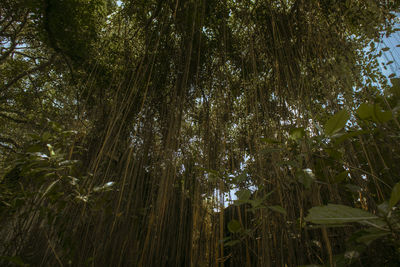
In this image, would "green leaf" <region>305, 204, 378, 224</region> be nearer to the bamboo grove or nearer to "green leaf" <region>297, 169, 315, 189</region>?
the bamboo grove

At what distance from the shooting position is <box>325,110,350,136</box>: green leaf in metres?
0.47

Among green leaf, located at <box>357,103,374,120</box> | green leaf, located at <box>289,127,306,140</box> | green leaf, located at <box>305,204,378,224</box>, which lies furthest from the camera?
green leaf, located at <box>289,127,306,140</box>

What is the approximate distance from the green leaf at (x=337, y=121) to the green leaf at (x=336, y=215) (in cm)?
22

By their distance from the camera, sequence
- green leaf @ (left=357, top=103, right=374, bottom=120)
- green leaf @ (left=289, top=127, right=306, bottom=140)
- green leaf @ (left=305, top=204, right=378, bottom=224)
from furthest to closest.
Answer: green leaf @ (left=289, top=127, right=306, bottom=140) → green leaf @ (left=357, top=103, right=374, bottom=120) → green leaf @ (left=305, top=204, right=378, bottom=224)

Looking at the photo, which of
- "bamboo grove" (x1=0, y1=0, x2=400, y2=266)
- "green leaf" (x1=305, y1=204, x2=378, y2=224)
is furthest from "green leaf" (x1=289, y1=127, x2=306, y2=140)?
"green leaf" (x1=305, y1=204, x2=378, y2=224)

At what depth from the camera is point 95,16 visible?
6.00 feet

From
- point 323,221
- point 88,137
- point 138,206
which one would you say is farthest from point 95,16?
point 323,221

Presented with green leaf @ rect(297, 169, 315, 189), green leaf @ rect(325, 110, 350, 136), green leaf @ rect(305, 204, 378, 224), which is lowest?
green leaf @ rect(305, 204, 378, 224)

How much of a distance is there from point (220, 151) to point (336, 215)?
43.1 inches

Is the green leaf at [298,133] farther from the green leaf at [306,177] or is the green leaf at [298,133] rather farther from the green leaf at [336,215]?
the green leaf at [336,215]

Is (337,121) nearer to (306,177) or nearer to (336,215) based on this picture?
(306,177)

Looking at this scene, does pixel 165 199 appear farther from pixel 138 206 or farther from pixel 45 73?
pixel 45 73

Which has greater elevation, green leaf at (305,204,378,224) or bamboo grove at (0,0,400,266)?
bamboo grove at (0,0,400,266)

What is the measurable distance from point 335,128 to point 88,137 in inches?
71.0
